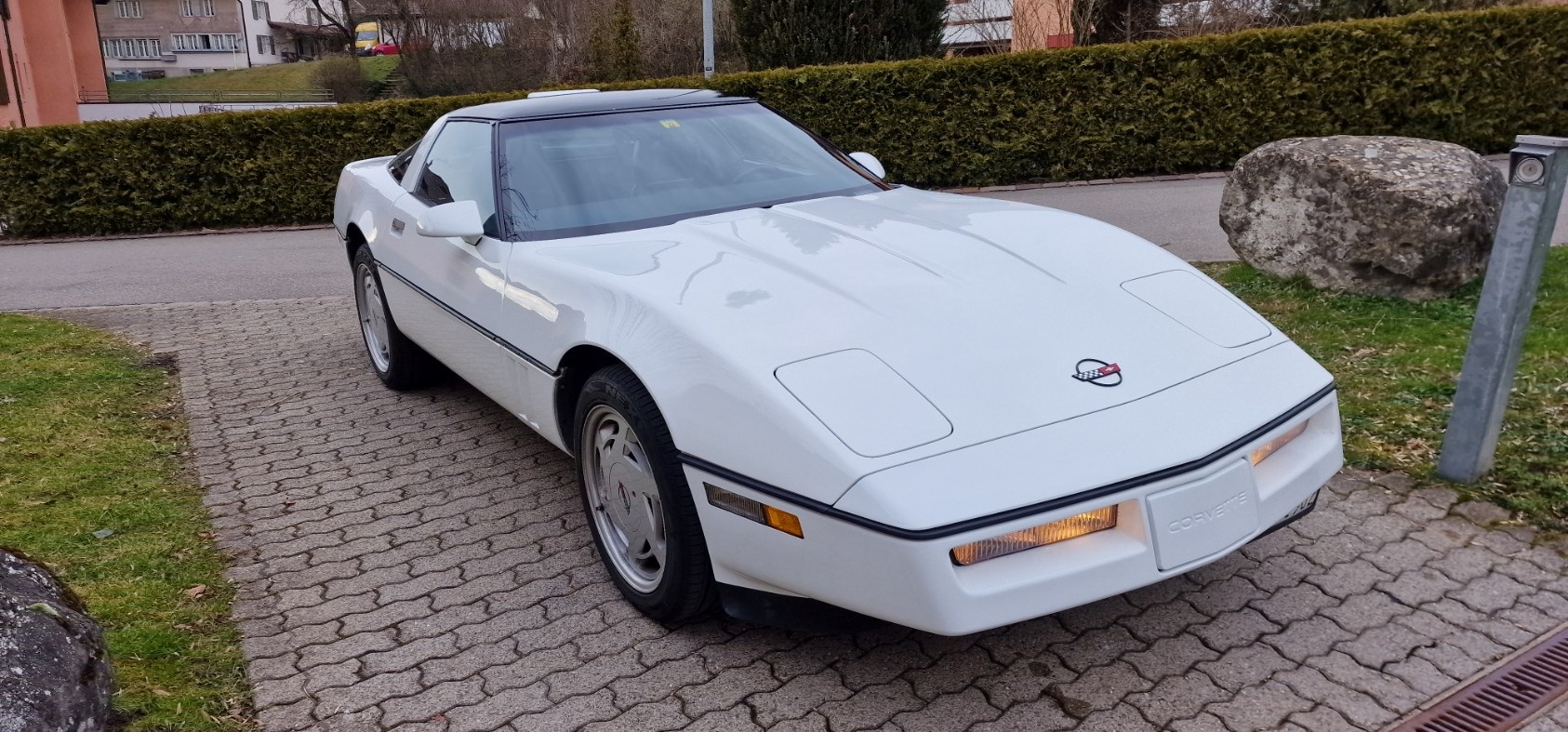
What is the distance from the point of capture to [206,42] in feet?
202

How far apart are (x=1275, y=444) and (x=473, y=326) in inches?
104

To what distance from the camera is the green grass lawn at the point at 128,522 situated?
2848mm

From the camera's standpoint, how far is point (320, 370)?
19.6 feet

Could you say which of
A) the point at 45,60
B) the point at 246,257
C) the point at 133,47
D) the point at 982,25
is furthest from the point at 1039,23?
the point at 133,47

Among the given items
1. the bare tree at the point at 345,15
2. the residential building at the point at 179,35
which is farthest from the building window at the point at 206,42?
the bare tree at the point at 345,15

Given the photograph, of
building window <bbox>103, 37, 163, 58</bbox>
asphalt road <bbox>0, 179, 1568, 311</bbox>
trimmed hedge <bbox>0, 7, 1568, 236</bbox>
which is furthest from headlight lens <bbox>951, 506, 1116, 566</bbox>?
building window <bbox>103, 37, 163, 58</bbox>

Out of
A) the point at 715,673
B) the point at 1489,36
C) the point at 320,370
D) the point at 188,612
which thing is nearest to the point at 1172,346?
the point at 715,673

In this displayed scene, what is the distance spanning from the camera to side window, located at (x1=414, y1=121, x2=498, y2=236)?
395cm

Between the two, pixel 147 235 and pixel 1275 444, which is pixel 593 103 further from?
pixel 147 235

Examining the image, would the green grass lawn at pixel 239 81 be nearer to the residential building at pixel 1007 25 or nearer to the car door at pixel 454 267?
the residential building at pixel 1007 25

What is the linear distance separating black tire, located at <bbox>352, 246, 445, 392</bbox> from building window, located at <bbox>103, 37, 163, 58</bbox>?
6559cm

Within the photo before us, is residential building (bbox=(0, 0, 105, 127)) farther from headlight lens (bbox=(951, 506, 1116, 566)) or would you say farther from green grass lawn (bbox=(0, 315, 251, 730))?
headlight lens (bbox=(951, 506, 1116, 566))

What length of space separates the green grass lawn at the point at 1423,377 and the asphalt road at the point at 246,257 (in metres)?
1.92

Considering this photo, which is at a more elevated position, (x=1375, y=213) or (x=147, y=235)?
(x=1375, y=213)
